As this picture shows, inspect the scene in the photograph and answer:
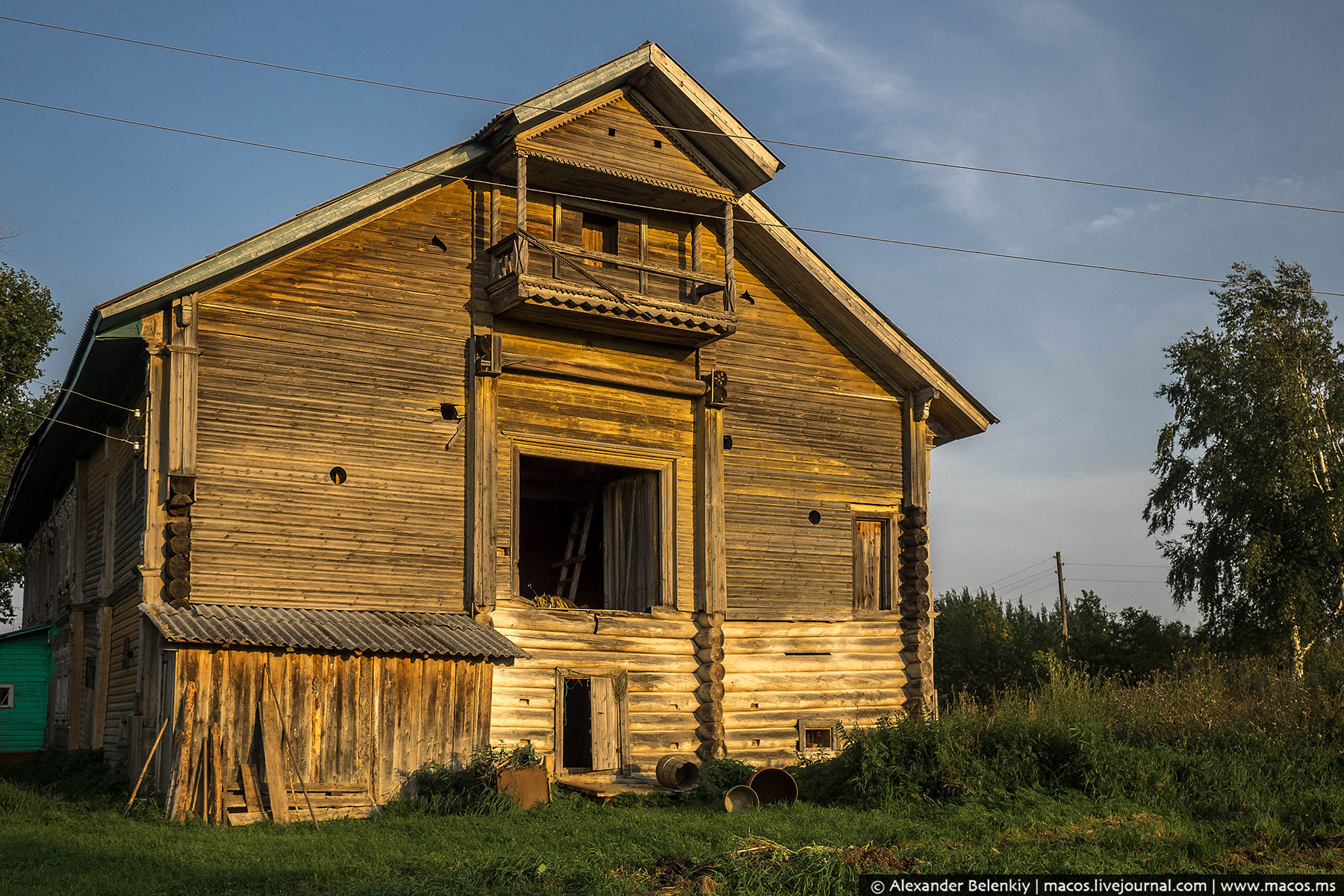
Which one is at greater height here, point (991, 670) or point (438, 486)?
point (438, 486)

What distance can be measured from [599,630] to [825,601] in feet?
15.8

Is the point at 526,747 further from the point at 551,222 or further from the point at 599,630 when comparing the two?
the point at 551,222

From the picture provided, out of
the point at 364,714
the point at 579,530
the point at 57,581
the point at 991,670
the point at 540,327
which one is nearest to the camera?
the point at 364,714

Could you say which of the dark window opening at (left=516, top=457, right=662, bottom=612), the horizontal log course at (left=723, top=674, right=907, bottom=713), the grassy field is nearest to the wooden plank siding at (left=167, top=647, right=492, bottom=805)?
the grassy field

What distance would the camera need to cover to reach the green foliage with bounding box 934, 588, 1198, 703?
41.7 metres

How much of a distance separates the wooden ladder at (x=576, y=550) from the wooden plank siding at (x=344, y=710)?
5736mm

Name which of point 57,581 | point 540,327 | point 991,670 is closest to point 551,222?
point 540,327

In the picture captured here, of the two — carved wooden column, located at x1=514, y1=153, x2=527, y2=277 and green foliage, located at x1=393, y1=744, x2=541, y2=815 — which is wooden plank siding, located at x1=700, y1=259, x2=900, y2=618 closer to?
carved wooden column, located at x1=514, y1=153, x2=527, y2=277

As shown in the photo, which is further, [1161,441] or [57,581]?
[1161,441]

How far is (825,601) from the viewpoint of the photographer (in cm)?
2364

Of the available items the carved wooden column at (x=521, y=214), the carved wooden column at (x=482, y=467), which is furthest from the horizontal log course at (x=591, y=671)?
the carved wooden column at (x=521, y=214)

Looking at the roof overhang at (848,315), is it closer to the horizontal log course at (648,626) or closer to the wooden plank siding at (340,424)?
the wooden plank siding at (340,424)

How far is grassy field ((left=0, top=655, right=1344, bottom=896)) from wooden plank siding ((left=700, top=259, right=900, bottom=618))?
174 inches

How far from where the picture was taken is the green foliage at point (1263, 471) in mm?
35094
